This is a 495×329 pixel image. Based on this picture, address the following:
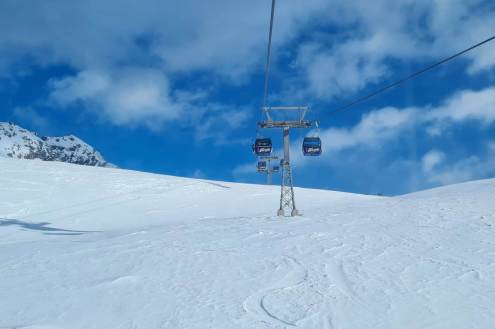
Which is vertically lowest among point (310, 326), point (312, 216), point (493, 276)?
point (310, 326)

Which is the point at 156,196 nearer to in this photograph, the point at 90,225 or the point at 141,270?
the point at 90,225

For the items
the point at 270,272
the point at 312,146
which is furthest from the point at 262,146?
the point at 270,272

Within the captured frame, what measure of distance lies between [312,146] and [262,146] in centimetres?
245

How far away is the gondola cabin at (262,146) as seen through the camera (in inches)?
805

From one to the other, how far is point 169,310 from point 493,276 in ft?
20.3

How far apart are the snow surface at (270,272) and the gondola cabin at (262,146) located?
333 cm

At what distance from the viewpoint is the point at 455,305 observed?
690 centimetres

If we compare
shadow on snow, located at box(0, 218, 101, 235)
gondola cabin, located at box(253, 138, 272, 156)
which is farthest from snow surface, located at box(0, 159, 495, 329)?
gondola cabin, located at box(253, 138, 272, 156)

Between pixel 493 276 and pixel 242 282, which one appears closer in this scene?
pixel 493 276

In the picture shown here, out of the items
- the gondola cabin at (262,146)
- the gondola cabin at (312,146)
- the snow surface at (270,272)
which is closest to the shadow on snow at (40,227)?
the snow surface at (270,272)

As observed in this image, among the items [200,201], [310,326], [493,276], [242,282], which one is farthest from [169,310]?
[200,201]

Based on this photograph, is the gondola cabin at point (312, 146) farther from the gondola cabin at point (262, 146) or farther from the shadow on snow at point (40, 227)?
the shadow on snow at point (40, 227)

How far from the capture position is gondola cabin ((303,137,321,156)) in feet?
64.8

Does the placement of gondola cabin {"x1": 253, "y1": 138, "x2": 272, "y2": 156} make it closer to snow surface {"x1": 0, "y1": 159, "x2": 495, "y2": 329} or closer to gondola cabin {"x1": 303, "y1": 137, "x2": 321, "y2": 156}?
gondola cabin {"x1": 303, "y1": 137, "x2": 321, "y2": 156}
